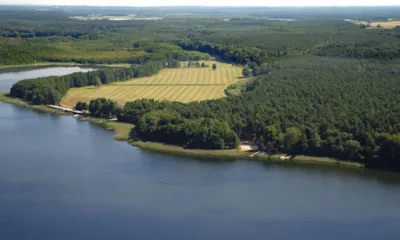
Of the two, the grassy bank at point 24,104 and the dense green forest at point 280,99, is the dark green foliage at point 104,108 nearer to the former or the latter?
the dense green forest at point 280,99

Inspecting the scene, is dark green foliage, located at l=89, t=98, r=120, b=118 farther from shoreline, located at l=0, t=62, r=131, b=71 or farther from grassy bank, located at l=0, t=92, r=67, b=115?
shoreline, located at l=0, t=62, r=131, b=71

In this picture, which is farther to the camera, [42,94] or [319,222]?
[42,94]

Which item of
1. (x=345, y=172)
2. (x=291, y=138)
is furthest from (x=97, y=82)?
(x=345, y=172)

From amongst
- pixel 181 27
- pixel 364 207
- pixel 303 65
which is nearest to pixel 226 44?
pixel 303 65

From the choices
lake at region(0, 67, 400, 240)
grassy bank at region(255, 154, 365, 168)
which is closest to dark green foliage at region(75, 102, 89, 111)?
lake at region(0, 67, 400, 240)

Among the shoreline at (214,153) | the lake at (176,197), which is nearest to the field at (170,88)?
the shoreline at (214,153)

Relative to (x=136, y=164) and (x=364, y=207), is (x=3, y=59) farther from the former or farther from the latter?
(x=364, y=207)
